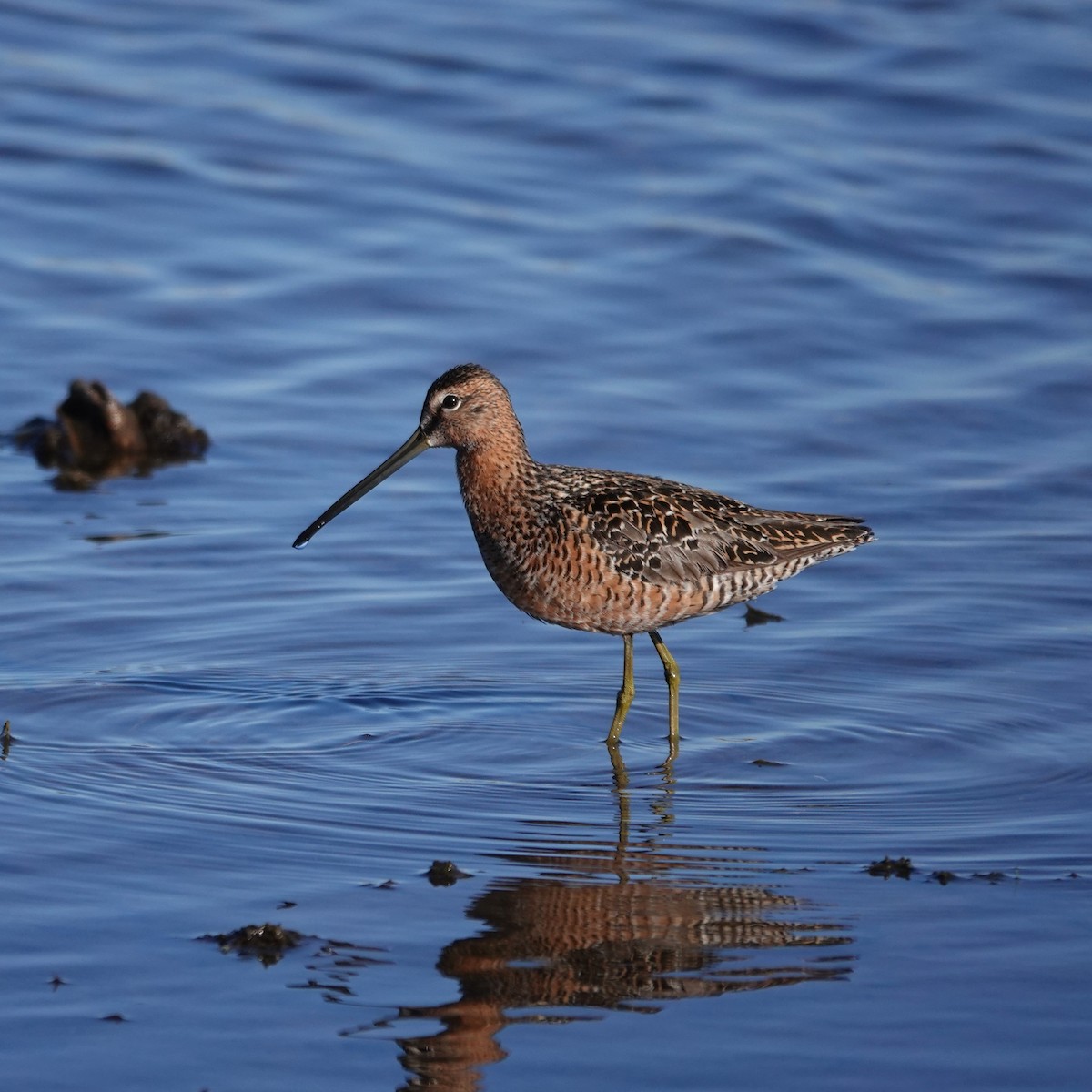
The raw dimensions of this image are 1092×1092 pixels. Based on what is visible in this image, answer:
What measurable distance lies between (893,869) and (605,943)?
80 cm

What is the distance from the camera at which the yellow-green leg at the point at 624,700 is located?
20.1ft

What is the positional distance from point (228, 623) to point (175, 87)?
8418 mm

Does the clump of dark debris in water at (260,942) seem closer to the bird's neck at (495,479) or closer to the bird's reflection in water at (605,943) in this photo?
the bird's reflection in water at (605,943)

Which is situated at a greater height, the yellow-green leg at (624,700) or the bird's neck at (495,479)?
the bird's neck at (495,479)

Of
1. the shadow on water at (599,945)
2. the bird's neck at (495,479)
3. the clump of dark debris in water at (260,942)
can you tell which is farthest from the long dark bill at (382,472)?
the clump of dark debris in water at (260,942)

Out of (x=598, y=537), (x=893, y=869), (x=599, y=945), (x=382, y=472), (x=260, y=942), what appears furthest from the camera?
(x=382, y=472)

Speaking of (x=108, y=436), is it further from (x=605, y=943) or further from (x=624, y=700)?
(x=605, y=943)

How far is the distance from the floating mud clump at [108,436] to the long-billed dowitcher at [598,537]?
2.61 metres

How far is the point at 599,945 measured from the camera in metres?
4.45

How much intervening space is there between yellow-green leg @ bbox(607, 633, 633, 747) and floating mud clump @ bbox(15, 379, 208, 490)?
3305mm

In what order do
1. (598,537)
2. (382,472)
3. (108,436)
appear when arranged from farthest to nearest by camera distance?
(108,436), (382,472), (598,537)

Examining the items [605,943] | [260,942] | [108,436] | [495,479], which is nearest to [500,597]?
[495,479]

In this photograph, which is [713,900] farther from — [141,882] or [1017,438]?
[1017,438]

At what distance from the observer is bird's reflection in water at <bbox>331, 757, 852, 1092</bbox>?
4.02m
